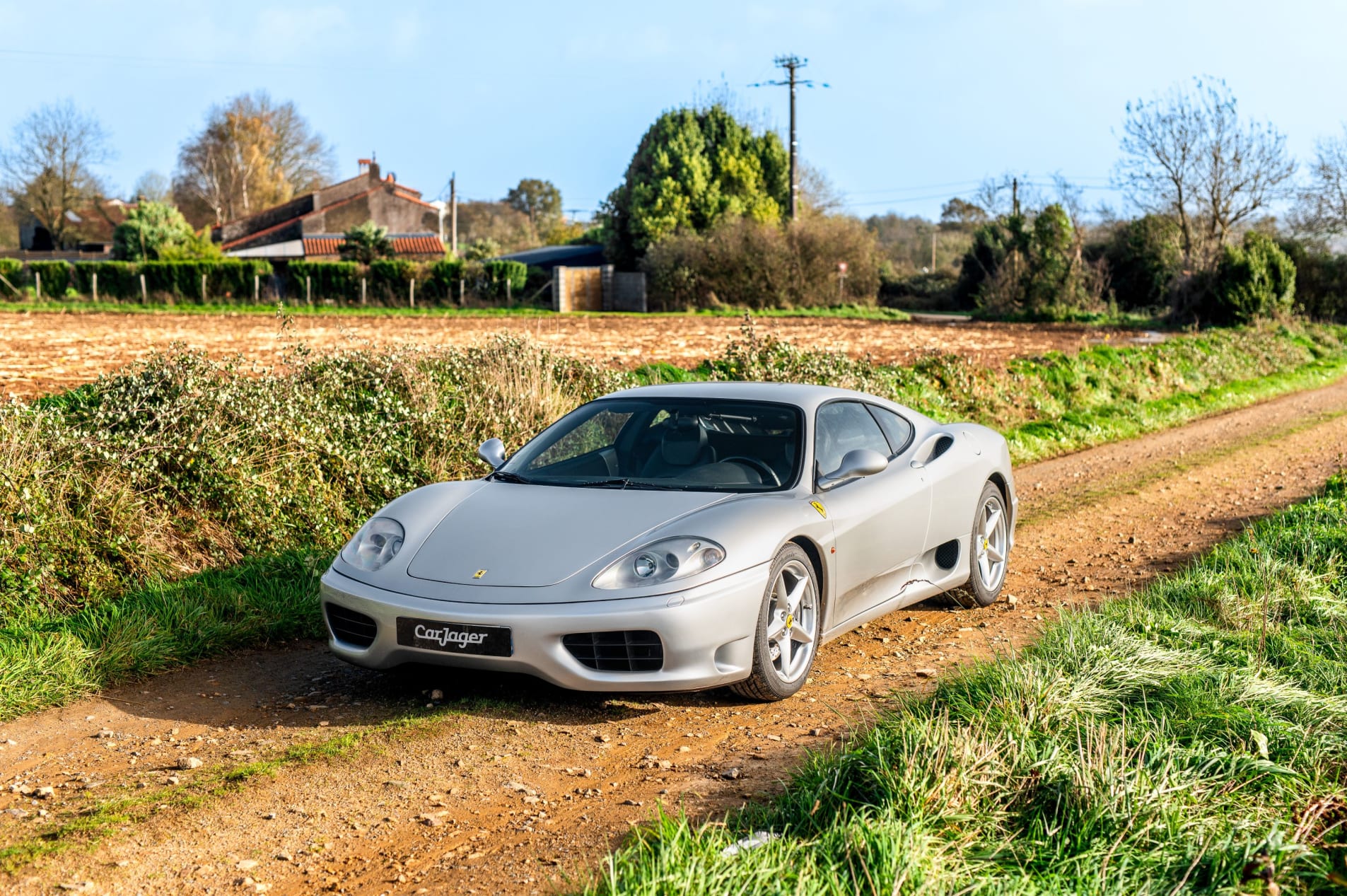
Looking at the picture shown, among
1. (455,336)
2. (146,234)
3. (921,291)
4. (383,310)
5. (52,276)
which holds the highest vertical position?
(146,234)

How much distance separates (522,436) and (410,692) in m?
4.75

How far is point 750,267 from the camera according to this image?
50.9m

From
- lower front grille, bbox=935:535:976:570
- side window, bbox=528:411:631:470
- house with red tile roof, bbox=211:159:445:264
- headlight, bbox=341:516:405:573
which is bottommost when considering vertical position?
lower front grille, bbox=935:535:976:570

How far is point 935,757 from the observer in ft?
11.9

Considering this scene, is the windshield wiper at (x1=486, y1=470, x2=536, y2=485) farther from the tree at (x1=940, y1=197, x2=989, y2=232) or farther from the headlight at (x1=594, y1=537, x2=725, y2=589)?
the tree at (x1=940, y1=197, x2=989, y2=232)

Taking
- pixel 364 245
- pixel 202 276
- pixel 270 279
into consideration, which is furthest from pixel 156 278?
pixel 364 245

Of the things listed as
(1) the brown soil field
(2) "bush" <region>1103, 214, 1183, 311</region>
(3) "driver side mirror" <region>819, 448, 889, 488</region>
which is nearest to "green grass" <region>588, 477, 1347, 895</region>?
(3) "driver side mirror" <region>819, 448, 889, 488</region>

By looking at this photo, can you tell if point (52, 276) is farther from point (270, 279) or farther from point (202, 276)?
point (270, 279)

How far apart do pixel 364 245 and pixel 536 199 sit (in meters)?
82.8

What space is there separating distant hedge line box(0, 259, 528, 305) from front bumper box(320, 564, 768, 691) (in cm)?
4387

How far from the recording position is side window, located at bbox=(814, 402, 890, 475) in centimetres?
591

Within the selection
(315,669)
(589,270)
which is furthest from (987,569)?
(589,270)

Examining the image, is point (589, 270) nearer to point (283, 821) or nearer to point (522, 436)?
point (522, 436)

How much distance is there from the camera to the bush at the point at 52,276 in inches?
1834
